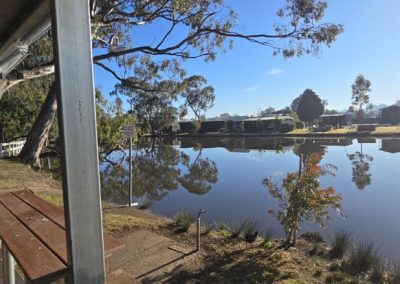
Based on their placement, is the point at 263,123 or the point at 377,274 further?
the point at 263,123

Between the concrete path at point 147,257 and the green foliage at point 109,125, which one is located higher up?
the green foliage at point 109,125

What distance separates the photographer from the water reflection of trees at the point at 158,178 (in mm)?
10344

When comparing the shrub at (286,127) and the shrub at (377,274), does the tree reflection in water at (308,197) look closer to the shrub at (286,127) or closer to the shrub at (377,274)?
the shrub at (377,274)

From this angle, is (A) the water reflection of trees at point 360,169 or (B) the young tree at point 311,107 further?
(B) the young tree at point 311,107

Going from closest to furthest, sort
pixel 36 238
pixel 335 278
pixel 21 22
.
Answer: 1. pixel 36 238
2. pixel 21 22
3. pixel 335 278

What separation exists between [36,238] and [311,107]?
56.2m

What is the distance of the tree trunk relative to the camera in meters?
10.1

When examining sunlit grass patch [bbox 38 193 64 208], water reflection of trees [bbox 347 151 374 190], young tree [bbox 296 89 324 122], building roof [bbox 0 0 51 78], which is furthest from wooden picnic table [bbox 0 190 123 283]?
young tree [bbox 296 89 324 122]

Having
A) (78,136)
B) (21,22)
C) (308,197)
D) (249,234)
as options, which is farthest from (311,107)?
(78,136)

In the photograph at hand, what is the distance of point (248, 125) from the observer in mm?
45406

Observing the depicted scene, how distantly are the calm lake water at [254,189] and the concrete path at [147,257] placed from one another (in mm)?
2547

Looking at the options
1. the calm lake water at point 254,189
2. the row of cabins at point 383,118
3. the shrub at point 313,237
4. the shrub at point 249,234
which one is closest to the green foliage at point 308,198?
the shrub at point 249,234

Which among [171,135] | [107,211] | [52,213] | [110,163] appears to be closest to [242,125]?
[171,135]

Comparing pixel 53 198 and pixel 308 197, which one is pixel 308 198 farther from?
pixel 53 198
